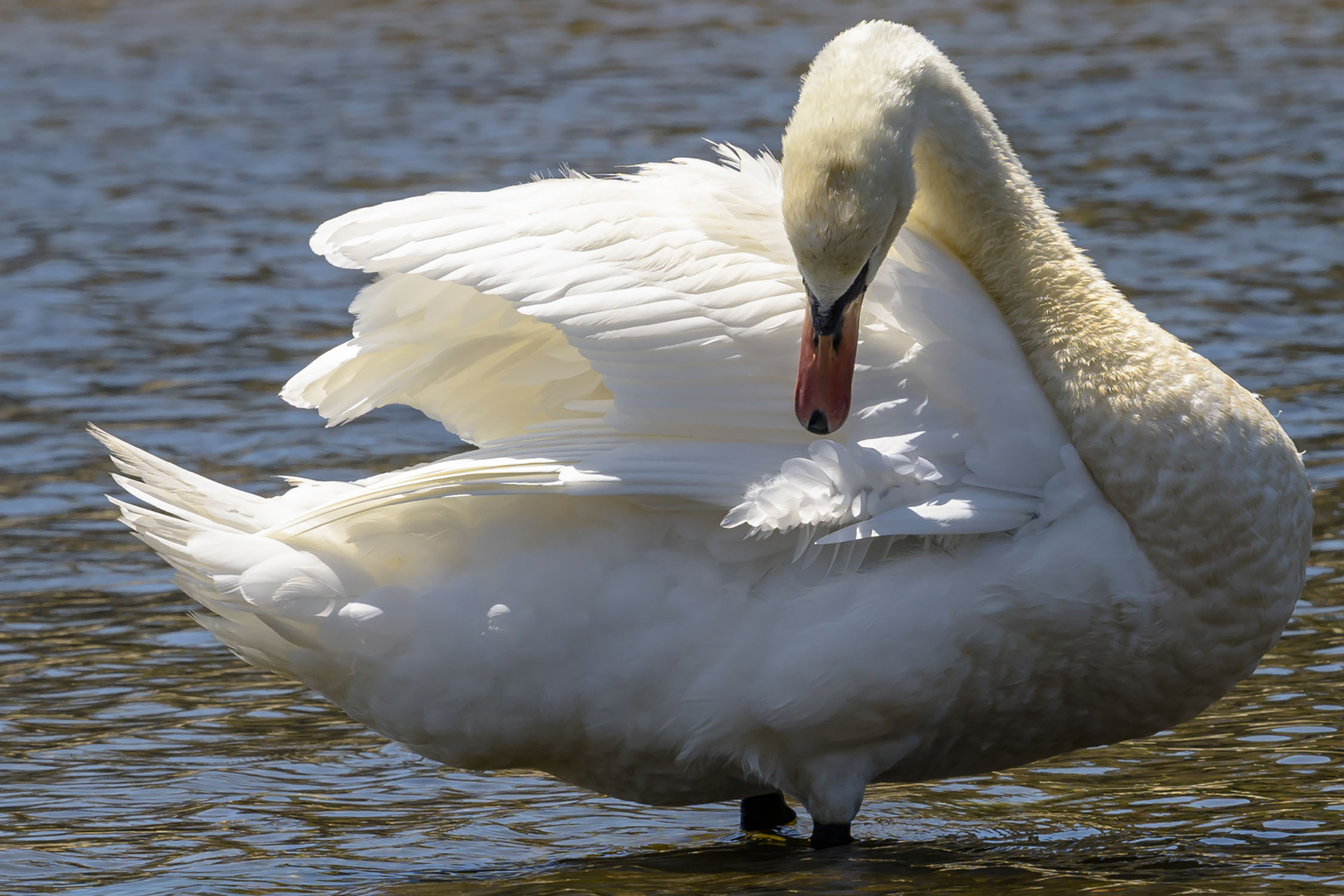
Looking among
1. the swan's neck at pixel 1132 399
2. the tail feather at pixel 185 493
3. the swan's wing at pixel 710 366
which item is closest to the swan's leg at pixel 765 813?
the swan's wing at pixel 710 366

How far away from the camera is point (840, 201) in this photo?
4.13 meters

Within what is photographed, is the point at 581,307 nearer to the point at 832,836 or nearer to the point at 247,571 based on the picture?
the point at 247,571

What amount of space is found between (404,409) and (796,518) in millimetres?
5006

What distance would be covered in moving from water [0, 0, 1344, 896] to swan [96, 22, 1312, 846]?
440 millimetres

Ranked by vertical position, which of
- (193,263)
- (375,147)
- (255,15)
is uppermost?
(255,15)

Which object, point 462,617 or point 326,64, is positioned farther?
point 326,64

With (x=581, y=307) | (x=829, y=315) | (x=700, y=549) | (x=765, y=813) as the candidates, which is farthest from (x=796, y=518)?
(x=765, y=813)

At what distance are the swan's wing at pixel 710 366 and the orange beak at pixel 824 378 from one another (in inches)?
6.7

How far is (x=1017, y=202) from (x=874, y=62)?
1.99 ft

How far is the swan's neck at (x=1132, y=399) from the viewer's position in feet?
14.3

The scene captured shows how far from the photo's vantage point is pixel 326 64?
17609 mm

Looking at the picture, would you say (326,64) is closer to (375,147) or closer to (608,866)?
(375,147)

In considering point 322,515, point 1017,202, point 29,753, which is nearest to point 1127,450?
point 1017,202

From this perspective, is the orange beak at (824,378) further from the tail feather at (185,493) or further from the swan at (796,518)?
the tail feather at (185,493)
